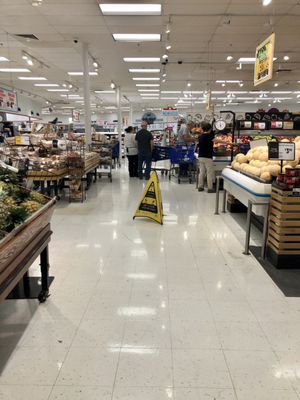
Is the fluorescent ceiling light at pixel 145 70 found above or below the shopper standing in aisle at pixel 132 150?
above

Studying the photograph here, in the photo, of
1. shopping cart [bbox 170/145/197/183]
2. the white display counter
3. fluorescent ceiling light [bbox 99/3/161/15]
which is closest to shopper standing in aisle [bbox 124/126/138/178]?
shopping cart [bbox 170/145/197/183]

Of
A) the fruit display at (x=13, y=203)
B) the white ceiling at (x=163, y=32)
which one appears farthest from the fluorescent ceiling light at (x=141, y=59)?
the fruit display at (x=13, y=203)

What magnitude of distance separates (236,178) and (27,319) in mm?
3513

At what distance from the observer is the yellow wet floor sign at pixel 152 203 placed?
5328 millimetres

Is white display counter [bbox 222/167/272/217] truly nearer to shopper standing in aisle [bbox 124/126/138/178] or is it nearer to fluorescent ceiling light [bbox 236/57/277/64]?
shopper standing in aisle [bbox 124/126/138/178]

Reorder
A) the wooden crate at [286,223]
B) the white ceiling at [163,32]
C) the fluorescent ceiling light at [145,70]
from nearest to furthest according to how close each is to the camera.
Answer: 1. the wooden crate at [286,223]
2. the white ceiling at [163,32]
3. the fluorescent ceiling light at [145,70]

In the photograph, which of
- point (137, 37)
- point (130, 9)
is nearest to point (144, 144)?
point (137, 37)

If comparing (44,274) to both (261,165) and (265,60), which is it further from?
(265,60)

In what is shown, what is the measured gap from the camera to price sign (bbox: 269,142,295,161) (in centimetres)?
370

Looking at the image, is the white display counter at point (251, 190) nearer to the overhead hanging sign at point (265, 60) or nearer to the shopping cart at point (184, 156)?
the overhead hanging sign at point (265, 60)

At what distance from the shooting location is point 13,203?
106 inches

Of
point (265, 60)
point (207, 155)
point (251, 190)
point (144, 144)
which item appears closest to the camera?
point (251, 190)

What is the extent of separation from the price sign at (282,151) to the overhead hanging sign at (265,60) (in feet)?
9.13

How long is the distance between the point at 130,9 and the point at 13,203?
18.3 ft
